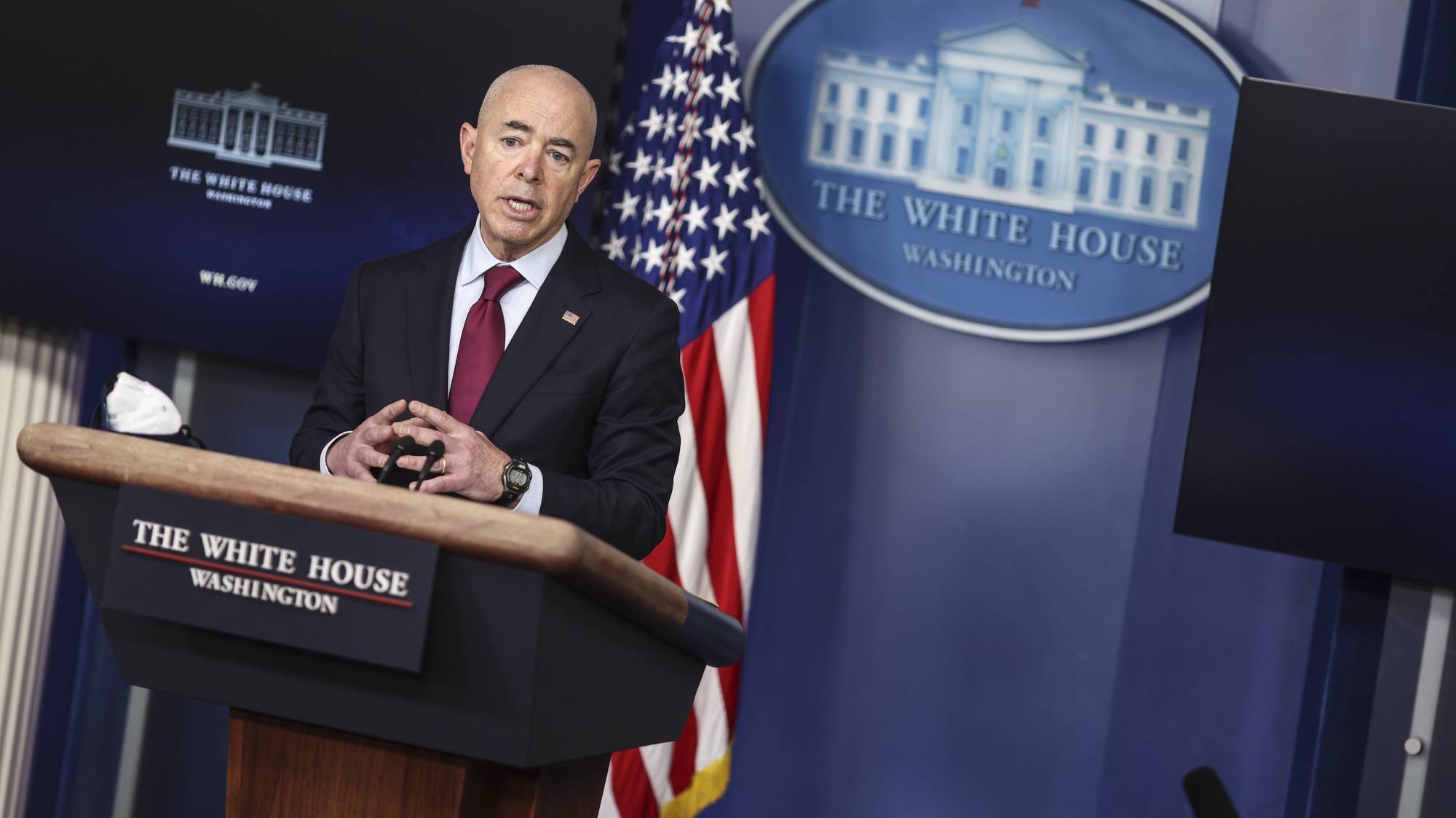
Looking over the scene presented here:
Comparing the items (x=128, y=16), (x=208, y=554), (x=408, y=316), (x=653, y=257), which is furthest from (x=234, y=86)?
(x=208, y=554)

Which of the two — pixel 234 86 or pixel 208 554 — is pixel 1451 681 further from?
pixel 234 86

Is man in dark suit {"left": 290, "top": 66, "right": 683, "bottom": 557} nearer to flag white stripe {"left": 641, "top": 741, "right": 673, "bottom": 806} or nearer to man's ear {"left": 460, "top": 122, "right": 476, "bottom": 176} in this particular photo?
man's ear {"left": 460, "top": 122, "right": 476, "bottom": 176}

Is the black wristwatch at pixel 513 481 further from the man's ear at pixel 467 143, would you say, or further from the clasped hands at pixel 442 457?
the man's ear at pixel 467 143

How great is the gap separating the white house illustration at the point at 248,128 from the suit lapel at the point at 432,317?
61.0 inches

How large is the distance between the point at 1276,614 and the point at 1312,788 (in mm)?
444

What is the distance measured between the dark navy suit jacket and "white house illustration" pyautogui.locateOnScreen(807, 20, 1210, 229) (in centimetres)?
172

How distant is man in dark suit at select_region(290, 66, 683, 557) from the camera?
2008mm

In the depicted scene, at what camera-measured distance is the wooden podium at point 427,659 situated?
4.25 feet

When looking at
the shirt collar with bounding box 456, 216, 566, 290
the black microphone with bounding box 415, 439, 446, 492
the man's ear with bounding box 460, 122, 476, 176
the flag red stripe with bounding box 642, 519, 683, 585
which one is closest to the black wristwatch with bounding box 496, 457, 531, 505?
the black microphone with bounding box 415, 439, 446, 492

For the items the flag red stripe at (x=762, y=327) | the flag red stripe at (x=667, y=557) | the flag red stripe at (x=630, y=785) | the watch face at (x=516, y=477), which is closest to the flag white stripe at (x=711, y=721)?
the flag red stripe at (x=630, y=785)

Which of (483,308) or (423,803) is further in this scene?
(483,308)

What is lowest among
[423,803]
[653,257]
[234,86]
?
[423,803]

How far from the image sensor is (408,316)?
84.1 inches

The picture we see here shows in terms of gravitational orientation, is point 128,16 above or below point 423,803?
above
